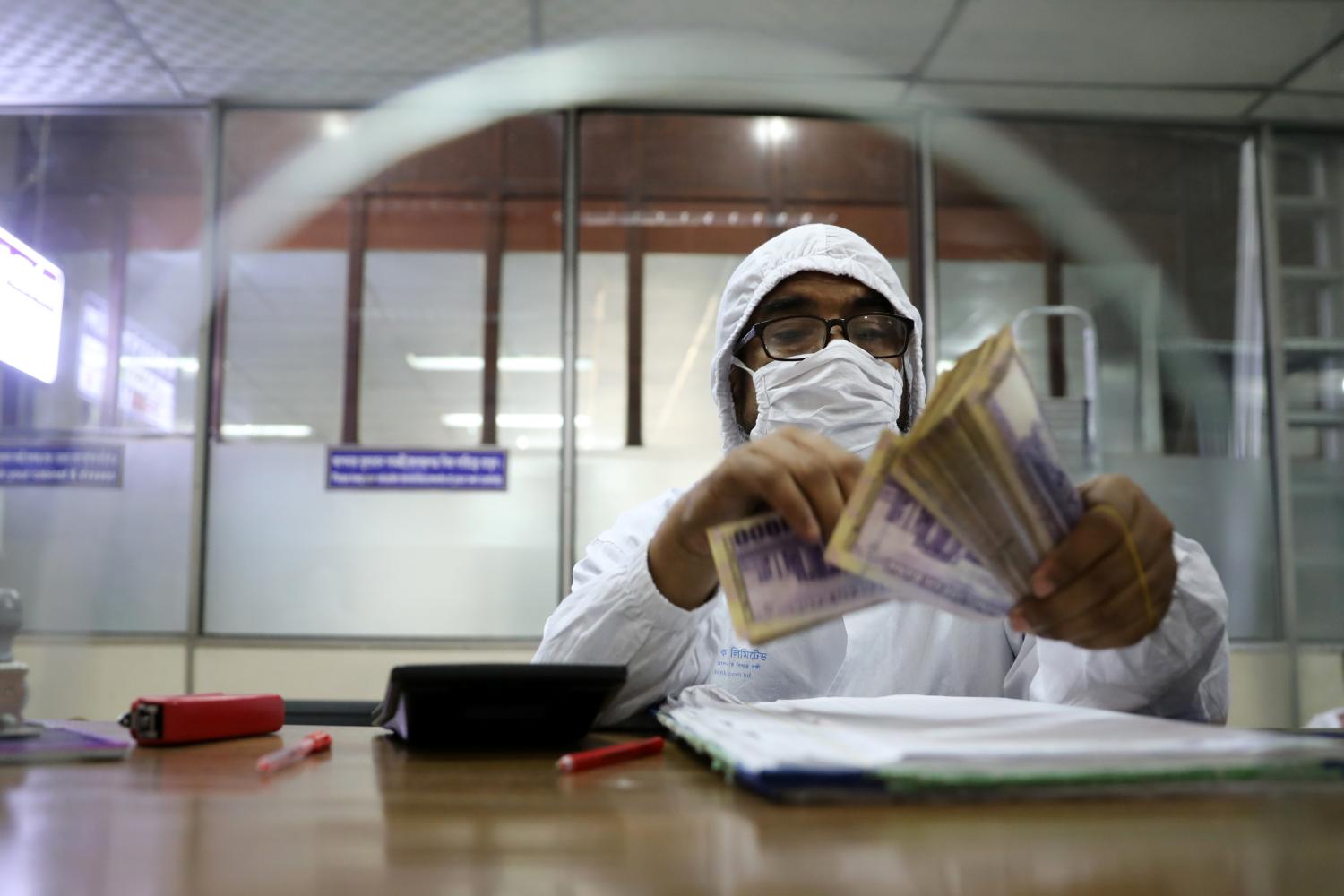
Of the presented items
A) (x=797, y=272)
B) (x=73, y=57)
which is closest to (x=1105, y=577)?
(x=797, y=272)

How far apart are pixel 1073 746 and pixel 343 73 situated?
356 centimetres

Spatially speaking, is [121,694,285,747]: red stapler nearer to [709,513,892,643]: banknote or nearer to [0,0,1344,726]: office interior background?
[709,513,892,643]: banknote

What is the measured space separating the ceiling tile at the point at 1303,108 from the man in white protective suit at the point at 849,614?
301cm

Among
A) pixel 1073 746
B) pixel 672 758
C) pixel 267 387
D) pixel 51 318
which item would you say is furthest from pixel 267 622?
pixel 1073 746

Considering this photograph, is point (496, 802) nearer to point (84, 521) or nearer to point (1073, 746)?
point (1073, 746)

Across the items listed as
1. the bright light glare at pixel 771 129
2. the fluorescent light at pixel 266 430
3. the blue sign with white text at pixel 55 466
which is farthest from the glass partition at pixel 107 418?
the bright light glare at pixel 771 129

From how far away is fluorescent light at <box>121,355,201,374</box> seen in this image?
11.7 ft

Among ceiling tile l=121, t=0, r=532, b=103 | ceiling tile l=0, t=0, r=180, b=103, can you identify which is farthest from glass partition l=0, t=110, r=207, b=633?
ceiling tile l=121, t=0, r=532, b=103

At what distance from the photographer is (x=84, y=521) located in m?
3.54

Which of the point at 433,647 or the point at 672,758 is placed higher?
the point at 672,758

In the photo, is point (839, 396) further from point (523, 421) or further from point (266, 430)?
point (266, 430)

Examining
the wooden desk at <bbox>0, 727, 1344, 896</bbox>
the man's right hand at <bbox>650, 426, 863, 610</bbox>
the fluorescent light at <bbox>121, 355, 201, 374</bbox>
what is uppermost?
the fluorescent light at <bbox>121, 355, 201, 374</bbox>

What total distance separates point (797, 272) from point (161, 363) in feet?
9.61

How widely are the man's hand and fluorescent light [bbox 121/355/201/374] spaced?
11.5ft
